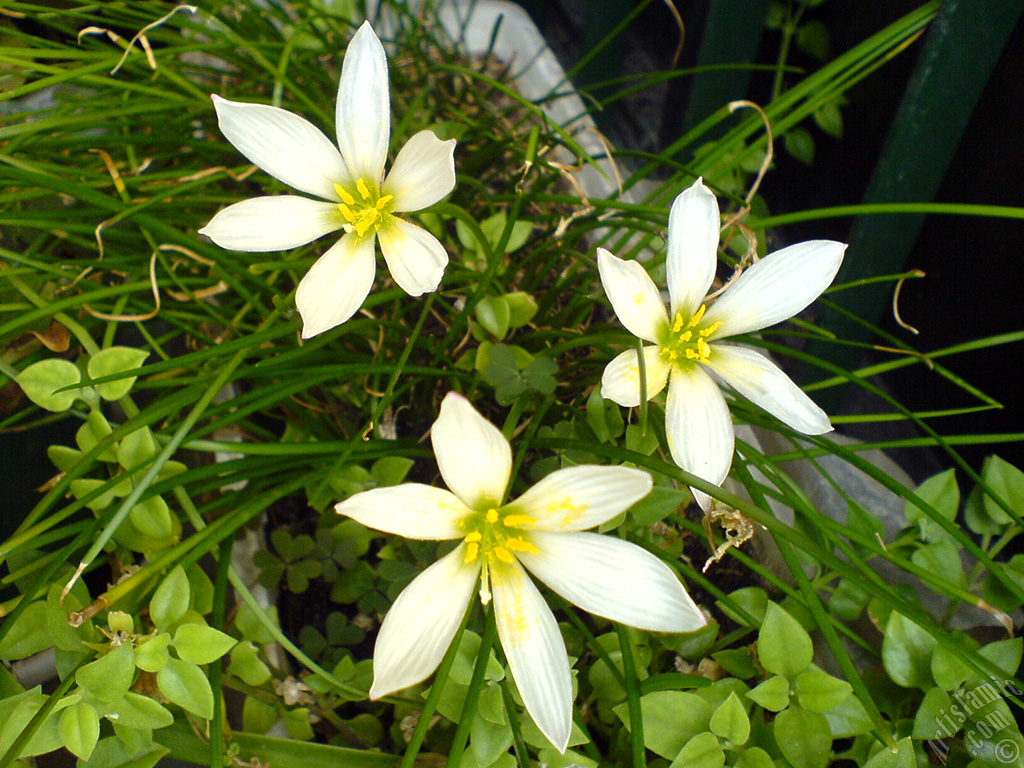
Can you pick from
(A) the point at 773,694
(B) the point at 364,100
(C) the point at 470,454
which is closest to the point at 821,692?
(A) the point at 773,694

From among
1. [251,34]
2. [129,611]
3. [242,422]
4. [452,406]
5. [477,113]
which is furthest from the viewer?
[477,113]

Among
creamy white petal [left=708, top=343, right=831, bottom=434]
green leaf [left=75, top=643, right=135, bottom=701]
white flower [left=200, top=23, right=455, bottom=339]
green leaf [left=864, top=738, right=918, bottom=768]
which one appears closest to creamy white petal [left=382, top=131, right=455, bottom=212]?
white flower [left=200, top=23, right=455, bottom=339]

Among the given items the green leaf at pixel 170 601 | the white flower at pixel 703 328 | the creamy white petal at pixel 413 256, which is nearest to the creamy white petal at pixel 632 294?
the white flower at pixel 703 328

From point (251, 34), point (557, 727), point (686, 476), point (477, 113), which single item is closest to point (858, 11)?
point (477, 113)

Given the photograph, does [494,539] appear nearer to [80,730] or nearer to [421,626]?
[421,626]

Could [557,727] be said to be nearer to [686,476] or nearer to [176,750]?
[686,476]

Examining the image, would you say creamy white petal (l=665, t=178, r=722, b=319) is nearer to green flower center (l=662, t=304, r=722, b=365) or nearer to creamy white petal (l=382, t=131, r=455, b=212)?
green flower center (l=662, t=304, r=722, b=365)
